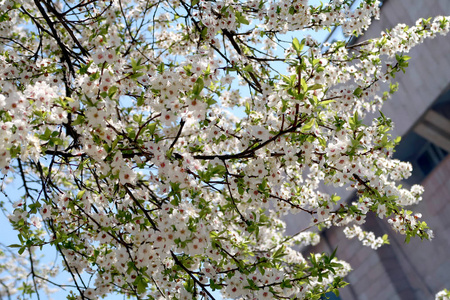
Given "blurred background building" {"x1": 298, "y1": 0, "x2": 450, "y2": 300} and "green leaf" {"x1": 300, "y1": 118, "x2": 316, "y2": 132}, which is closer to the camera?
"green leaf" {"x1": 300, "y1": 118, "x2": 316, "y2": 132}

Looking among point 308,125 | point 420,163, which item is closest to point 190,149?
point 308,125

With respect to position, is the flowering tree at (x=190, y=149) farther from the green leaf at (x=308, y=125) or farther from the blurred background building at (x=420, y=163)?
the blurred background building at (x=420, y=163)

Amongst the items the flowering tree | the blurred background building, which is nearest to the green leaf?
the flowering tree

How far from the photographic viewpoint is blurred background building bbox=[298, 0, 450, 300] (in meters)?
13.0

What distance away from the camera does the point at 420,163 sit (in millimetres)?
15344

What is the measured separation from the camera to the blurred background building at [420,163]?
13008mm

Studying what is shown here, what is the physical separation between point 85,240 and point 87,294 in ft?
1.77

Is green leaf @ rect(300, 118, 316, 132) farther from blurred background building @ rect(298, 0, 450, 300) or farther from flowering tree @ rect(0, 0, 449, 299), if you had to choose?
blurred background building @ rect(298, 0, 450, 300)

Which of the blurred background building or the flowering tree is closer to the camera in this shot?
the flowering tree

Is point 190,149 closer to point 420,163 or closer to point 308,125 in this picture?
point 308,125

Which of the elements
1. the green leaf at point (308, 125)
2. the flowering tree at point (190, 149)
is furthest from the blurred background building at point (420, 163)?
the green leaf at point (308, 125)

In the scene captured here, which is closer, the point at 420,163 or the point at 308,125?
the point at 308,125

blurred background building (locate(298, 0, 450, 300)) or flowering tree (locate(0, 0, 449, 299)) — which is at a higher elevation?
blurred background building (locate(298, 0, 450, 300))

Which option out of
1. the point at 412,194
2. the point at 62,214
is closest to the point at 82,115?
the point at 62,214
